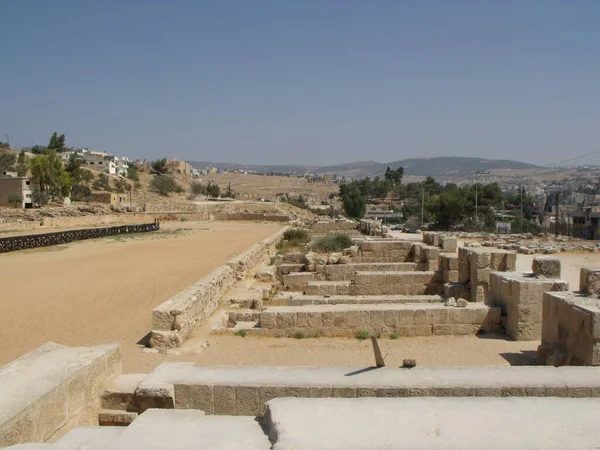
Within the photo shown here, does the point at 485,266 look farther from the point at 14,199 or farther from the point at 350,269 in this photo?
the point at 14,199

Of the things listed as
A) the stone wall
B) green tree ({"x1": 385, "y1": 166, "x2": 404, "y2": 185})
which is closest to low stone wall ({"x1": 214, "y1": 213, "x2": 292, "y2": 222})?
the stone wall

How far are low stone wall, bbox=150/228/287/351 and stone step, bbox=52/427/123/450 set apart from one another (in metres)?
4.08

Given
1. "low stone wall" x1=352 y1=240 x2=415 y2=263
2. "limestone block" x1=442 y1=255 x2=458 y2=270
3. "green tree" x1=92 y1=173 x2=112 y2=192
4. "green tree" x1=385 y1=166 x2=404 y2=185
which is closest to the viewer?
"limestone block" x1=442 y1=255 x2=458 y2=270

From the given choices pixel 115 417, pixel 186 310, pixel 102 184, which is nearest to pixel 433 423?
pixel 115 417

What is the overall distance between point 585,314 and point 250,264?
10424 mm

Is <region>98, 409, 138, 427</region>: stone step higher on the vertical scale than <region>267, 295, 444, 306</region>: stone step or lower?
higher

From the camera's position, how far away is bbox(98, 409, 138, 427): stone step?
14.8 ft

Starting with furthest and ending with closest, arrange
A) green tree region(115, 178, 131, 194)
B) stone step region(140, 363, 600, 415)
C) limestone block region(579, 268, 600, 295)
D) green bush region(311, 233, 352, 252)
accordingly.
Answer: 1. green tree region(115, 178, 131, 194)
2. green bush region(311, 233, 352, 252)
3. limestone block region(579, 268, 600, 295)
4. stone step region(140, 363, 600, 415)

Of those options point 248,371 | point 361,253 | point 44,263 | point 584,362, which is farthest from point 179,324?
point 44,263

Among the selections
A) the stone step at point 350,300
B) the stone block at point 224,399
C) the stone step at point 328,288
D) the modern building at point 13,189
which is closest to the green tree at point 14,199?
the modern building at point 13,189

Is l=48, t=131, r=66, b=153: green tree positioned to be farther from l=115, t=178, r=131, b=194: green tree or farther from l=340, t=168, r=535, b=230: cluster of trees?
l=340, t=168, r=535, b=230: cluster of trees

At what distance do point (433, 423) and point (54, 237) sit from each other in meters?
26.1

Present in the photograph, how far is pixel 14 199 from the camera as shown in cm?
4225

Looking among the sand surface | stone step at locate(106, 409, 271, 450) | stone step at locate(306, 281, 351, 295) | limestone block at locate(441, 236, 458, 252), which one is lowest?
the sand surface
